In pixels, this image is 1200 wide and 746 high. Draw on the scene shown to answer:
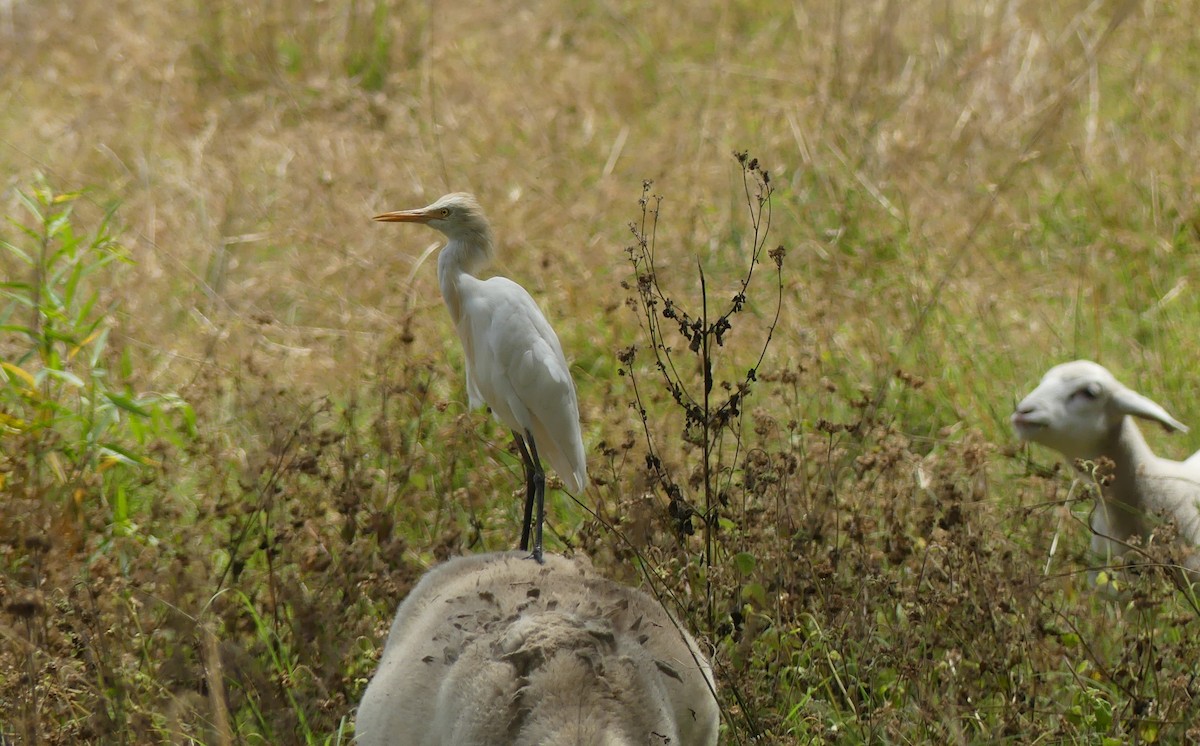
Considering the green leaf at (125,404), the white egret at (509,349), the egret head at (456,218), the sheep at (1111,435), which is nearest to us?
the white egret at (509,349)

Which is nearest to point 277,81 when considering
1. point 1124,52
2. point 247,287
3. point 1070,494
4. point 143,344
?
point 247,287

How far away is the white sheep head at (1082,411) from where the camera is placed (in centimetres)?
468

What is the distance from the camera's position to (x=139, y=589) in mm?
3842

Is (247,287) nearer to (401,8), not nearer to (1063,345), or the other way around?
(401,8)

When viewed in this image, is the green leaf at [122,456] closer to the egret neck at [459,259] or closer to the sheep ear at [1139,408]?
the egret neck at [459,259]

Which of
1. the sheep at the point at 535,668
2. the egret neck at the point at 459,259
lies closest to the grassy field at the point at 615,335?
the sheep at the point at 535,668

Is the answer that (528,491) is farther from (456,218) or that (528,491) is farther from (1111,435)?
(1111,435)

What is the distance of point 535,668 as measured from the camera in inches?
99.2

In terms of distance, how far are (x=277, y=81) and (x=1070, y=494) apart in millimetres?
5937

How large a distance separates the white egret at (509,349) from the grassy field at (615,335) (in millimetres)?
262

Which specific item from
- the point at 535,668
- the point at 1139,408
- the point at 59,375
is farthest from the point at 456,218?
the point at 1139,408

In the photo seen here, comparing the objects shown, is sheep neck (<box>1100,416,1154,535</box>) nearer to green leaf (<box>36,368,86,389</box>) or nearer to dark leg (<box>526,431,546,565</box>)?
dark leg (<box>526,431,546,565</box>)

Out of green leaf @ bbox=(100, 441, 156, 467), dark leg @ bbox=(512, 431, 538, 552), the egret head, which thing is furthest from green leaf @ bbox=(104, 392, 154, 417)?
dark leg @ bbox=(512, 431, 538, 552)

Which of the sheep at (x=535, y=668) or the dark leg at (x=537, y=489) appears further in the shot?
the dark leg at (x=537, y=489)
